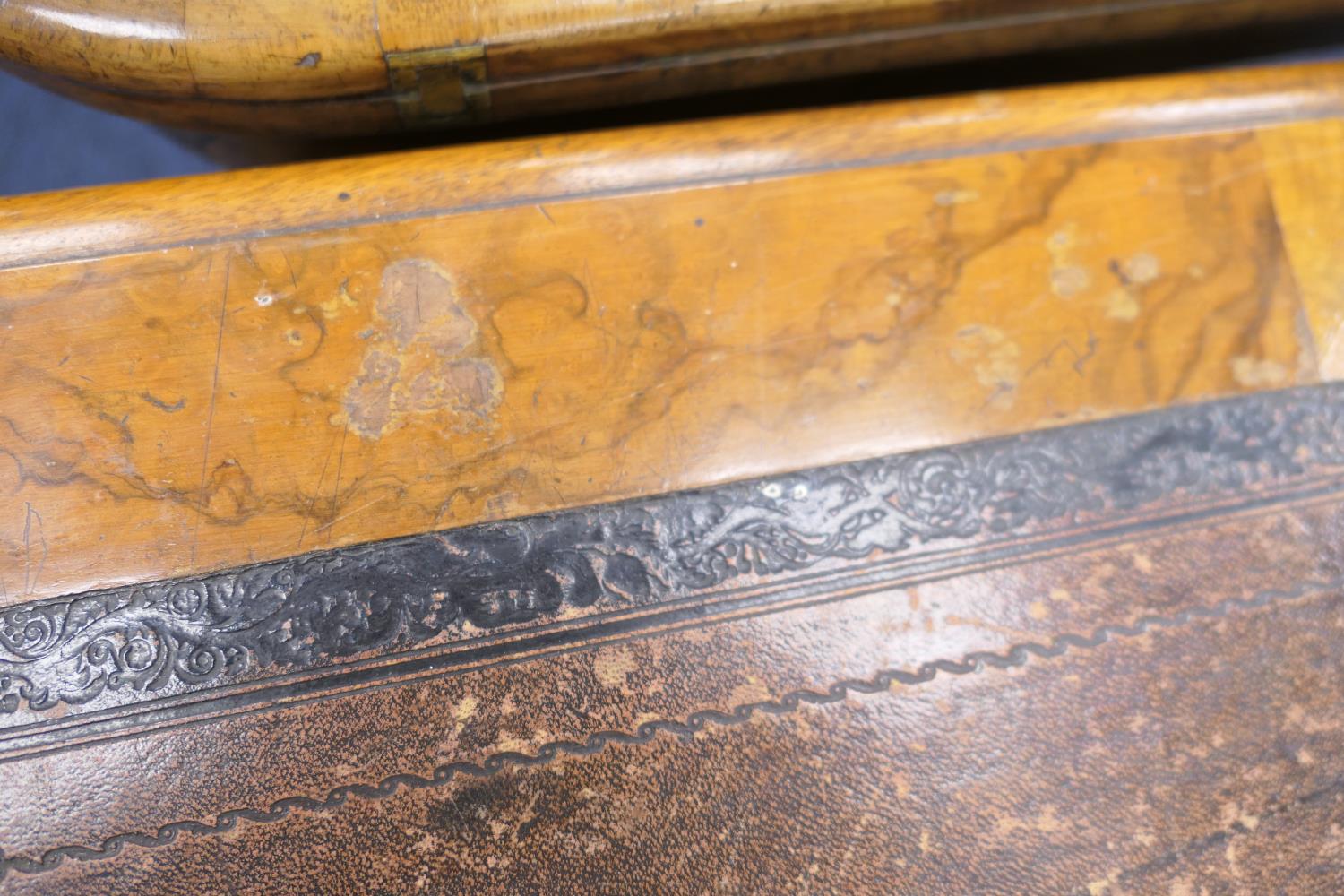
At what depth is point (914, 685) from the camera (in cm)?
97

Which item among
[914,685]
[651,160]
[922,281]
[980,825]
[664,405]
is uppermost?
[651,160]

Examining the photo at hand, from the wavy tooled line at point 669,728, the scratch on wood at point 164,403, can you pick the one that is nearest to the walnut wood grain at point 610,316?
the scratch on wood at point 164,403

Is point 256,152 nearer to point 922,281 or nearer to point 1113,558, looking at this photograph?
point 922,281

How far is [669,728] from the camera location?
3.02 feet

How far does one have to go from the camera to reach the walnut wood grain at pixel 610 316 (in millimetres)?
906

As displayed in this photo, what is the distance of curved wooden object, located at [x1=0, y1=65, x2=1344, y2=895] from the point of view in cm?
87

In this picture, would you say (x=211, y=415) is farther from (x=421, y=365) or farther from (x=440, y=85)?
(x=440, y=85)

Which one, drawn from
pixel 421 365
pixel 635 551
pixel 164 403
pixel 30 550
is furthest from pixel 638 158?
pixel 30 550

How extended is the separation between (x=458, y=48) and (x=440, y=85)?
1.9 inches

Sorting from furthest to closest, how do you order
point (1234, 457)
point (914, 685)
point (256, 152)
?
point (256, 152), point (1234, 457), point (914, 685)

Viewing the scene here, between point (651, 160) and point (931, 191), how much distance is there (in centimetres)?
33

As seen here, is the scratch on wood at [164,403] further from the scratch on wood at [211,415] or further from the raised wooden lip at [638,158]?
the raised wooden lip at [638,158]

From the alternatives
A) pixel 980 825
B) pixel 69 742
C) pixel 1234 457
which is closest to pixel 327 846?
pixel 69 742

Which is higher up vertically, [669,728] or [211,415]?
[211,415]
